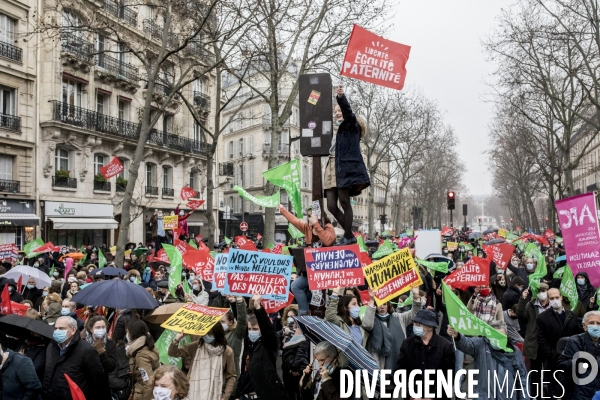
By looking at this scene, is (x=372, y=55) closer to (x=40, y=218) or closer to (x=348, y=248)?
(x=348, y=248)

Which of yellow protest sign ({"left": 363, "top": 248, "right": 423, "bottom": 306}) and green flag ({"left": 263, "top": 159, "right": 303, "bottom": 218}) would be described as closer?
yellow protest sign ({"left": 363, "top": 248, "right": 423, "bottom": 306})

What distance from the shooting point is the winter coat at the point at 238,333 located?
6094 millimetres

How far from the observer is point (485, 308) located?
734 centimetres

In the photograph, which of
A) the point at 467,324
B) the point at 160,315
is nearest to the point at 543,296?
the point at 467,324

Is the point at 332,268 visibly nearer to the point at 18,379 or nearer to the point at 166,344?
the point at 166,344

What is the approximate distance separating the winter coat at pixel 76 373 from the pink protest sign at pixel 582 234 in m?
6.85

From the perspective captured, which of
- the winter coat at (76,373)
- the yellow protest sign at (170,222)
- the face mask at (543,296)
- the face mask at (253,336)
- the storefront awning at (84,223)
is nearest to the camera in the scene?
the winter coat at (76,373)

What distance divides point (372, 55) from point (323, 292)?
3.41 m

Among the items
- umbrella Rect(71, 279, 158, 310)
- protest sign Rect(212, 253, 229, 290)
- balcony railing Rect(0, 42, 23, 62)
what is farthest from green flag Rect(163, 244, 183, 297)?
balcony railing Rect(0, 42, 23, 62)

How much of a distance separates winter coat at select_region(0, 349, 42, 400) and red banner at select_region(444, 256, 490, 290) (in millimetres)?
6271

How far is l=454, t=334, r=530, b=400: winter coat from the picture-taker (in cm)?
588

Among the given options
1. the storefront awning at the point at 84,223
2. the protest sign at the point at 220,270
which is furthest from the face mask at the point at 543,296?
the storefront awning at the point at 84,223

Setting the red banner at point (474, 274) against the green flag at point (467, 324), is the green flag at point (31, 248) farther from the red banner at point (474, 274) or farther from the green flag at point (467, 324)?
the green flag at point (467, 324)

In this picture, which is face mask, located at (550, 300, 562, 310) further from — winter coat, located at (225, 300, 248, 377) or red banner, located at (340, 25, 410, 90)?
winter coat, located at (225, 300, 248, 377)
